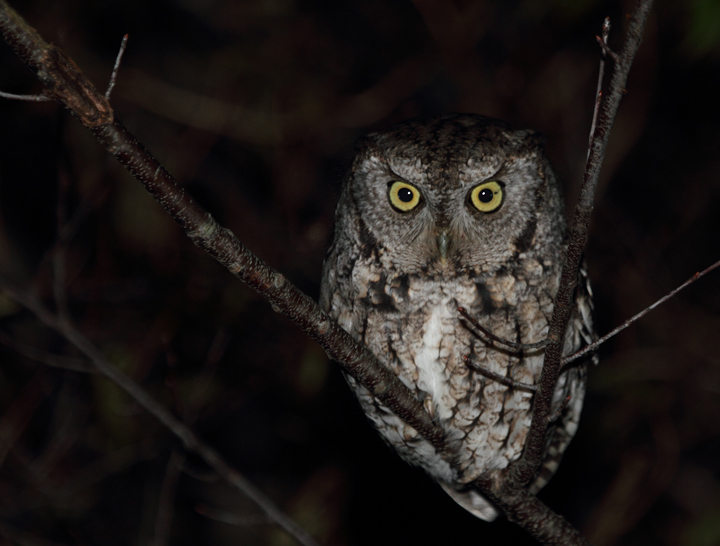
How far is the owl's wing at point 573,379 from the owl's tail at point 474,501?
0.60 feet

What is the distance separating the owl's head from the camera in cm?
156

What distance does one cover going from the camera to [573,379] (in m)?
1.99

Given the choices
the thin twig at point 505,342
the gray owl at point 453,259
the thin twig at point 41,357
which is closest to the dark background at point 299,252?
the thin twig at point 41,357

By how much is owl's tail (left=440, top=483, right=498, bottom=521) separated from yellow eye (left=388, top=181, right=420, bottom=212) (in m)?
1.19

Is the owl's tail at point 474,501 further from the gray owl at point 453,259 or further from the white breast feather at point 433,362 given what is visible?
the white breast feather at point 433,362

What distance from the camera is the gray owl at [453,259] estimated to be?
1597mm

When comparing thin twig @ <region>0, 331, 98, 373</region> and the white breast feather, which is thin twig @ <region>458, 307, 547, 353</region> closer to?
the white breast feather

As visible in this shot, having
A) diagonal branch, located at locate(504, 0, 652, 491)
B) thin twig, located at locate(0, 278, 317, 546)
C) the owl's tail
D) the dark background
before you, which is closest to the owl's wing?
the owl's tail

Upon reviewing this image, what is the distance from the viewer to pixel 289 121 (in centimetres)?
399

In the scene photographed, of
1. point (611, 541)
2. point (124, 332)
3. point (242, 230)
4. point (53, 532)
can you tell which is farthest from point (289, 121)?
point (611, 541)

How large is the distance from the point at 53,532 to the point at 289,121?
2872 mm

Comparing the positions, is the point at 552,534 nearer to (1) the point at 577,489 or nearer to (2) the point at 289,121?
(1) the point at 577,489

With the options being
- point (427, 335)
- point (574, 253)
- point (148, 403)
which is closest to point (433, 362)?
point (427, 335)

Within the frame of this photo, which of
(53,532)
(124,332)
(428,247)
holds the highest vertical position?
(428,247)
